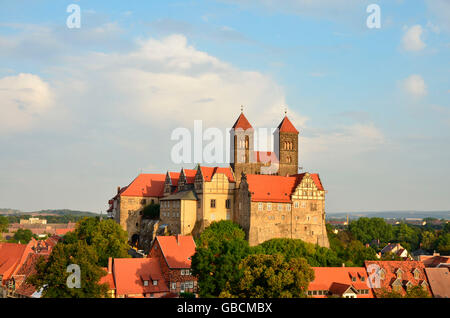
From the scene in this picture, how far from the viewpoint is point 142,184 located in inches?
4323

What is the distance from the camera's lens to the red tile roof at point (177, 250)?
246 feet

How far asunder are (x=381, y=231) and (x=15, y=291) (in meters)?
135

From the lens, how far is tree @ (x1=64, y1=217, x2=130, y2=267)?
265 ft

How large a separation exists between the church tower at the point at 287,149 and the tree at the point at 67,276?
47.7 metres

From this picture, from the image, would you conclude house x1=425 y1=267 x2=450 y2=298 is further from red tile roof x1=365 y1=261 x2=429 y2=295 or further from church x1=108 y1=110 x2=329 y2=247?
church x1=108 y1=110 x2=329 y2=247

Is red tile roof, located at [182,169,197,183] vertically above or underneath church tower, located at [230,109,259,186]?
underneath

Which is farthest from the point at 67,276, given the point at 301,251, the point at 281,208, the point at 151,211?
the point at 151,211

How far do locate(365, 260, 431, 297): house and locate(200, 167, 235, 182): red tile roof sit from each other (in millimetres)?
24958

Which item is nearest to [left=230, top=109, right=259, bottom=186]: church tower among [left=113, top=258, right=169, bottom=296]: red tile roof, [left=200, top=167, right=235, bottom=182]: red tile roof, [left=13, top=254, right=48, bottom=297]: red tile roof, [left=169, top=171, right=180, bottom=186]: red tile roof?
[left=200, top=167, right=235, bottom=182]: red tile roof

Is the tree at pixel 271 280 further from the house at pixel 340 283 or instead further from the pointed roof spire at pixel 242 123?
the pointed roof spire at pixel 242 123

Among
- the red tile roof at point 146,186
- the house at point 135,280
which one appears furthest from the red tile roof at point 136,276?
the red tile roof at point 146,186

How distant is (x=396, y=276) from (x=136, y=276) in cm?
3353
